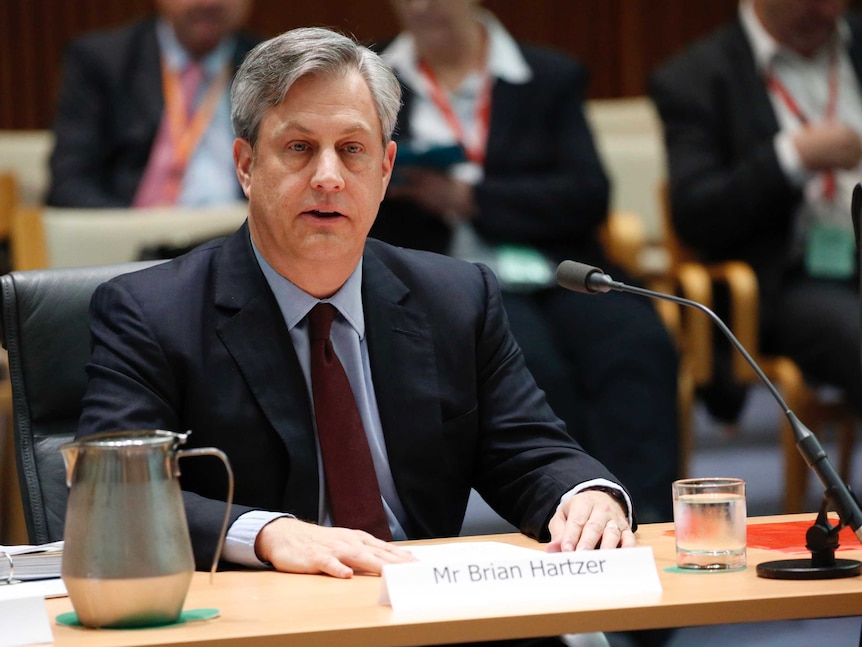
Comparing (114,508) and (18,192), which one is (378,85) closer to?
(114,508)

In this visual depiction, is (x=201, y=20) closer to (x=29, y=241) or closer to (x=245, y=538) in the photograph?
(x=29, y=241)

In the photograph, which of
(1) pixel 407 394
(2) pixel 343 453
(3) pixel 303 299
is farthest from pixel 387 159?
(2) pixel 343 453

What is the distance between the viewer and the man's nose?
212 cm

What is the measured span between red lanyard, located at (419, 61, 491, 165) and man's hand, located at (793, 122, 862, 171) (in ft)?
3.10

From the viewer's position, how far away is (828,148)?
13.9 ft

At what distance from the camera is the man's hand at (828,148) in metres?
4.21

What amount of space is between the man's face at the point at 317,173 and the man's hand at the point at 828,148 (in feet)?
7.74

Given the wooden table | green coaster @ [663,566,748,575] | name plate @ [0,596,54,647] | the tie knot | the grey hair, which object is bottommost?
green coaster @ [663,566,748,575]

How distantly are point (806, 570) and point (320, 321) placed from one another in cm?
88

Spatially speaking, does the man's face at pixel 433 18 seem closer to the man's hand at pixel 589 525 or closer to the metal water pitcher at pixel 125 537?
the man's hand at pixel 589 525

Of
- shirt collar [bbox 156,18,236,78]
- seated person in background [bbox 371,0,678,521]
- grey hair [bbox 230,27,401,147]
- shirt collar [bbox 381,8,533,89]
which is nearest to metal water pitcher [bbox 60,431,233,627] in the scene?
grey hair [bbox 230,27,401,147]

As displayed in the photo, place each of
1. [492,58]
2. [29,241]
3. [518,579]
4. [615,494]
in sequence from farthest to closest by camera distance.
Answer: [492,58]
[29,241]
[615,494]
[518,579]

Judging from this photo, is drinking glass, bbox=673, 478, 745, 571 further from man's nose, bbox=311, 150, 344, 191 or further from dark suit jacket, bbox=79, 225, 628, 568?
man's nose, bbox=311, 150, 344, 191

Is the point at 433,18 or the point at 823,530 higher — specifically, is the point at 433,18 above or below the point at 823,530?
above
